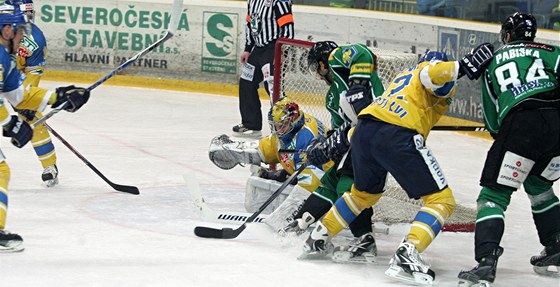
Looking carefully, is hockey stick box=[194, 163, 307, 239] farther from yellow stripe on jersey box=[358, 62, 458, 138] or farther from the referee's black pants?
the referee's black pants

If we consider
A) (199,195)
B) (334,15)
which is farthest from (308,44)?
(334,15)

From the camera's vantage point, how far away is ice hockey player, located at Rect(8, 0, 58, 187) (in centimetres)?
608

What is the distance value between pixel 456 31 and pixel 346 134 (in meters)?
4.09

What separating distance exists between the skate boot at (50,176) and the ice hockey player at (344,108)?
176cm

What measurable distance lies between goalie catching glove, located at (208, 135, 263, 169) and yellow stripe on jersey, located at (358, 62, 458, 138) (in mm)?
1140

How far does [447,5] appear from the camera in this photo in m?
8.73

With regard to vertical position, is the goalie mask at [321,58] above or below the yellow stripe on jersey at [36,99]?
above

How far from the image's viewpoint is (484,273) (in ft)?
13.4

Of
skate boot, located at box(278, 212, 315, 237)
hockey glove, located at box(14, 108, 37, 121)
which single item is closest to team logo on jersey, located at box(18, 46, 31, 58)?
hockey glove, located at box(14, 108, 37, 121)

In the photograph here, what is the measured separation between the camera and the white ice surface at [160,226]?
169 inches

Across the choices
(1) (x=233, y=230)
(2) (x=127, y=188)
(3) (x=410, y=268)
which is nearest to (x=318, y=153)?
(1) (x=233, y=230)

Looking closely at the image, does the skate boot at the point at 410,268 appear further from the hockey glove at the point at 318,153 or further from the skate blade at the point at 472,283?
the hockey glove at the point at 318,153

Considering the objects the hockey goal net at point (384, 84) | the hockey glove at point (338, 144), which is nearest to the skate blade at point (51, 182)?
the hockey goal net at point (384, 84)

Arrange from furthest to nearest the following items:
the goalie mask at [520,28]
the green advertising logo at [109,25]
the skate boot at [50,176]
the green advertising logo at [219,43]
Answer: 1. the green advertising logo at [109,25]
2. the green advertising logo at [219,43]
3. the skate boot at [50,176]
4. the goalie mask at [520,28]
